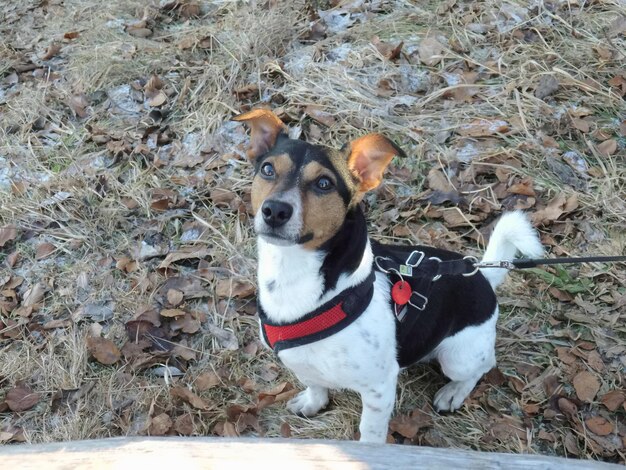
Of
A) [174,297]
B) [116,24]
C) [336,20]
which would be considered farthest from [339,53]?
[174,297]

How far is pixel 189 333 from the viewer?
4.26 metres

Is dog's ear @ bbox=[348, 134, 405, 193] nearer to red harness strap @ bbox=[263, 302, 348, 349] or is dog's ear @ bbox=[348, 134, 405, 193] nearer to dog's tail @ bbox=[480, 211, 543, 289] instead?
red harness strap @ bbox=[263, 302, 348, 349]

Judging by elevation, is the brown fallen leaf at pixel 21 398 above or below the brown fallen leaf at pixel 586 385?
above

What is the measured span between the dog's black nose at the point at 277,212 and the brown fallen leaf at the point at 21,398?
2404mm

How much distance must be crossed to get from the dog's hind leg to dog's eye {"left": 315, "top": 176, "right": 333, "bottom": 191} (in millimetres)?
1336

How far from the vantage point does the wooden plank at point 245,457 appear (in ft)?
6.64

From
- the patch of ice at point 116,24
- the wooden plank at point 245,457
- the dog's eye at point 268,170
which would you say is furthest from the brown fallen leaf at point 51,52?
the wooden plank at point 245,457

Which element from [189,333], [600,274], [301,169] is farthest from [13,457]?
[600,274]

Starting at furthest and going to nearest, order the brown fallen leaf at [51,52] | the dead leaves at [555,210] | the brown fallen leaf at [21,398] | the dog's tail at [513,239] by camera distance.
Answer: the brown fallen leaf at [51,52]
the dead leaves at [555,210]
the brown fallen leaf at [21,398]
the dog's tail at [513,239]

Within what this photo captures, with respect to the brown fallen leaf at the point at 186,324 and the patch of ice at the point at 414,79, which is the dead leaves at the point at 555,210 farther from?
the brown fallen leaf at the point at 186,324

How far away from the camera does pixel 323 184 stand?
2.89 m

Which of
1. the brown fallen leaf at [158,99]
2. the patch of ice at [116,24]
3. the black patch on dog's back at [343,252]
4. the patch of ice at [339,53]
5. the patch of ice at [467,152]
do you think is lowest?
the patch of ice at [467,152]

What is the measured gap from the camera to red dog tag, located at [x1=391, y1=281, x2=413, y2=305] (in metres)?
3.15

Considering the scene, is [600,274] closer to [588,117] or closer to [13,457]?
[588,117]
